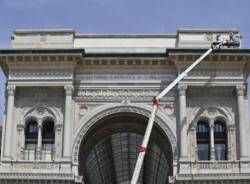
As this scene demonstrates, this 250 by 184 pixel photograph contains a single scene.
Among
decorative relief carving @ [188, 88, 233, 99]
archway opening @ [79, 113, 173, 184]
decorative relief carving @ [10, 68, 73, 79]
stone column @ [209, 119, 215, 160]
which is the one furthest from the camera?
archway opening @ [79, 113, 173, 184]

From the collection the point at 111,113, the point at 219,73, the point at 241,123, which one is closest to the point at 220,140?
the point at 241,123

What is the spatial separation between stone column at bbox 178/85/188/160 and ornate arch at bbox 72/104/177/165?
0.85 meters

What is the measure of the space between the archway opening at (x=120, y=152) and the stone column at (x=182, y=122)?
189 cm

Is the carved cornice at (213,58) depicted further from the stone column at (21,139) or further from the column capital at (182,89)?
the stone column at (21,139)

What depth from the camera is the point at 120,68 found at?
51.3 meters

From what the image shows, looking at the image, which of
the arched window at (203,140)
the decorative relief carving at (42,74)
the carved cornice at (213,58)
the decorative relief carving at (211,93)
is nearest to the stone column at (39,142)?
the decorative relief carving at (42,74)

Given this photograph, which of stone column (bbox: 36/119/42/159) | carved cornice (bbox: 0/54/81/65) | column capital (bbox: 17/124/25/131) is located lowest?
stone column (bbox: 36/119/42/159)

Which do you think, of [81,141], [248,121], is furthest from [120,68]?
[248,121]

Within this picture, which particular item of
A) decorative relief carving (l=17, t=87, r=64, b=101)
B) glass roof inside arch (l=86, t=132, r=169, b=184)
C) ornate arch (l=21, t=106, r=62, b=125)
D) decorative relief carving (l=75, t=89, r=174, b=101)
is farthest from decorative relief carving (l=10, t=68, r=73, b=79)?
glass roof inside arch (l=86, t=132, r=169, b=184)

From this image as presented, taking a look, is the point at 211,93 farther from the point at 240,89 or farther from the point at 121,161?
the point at 121,161

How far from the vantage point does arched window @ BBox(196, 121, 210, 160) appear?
50094 millimetres

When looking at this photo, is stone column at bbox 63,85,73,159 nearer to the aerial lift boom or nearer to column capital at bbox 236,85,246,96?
the aerial lift boom

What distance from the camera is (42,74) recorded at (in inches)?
1993

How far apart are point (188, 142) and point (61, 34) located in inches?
512
